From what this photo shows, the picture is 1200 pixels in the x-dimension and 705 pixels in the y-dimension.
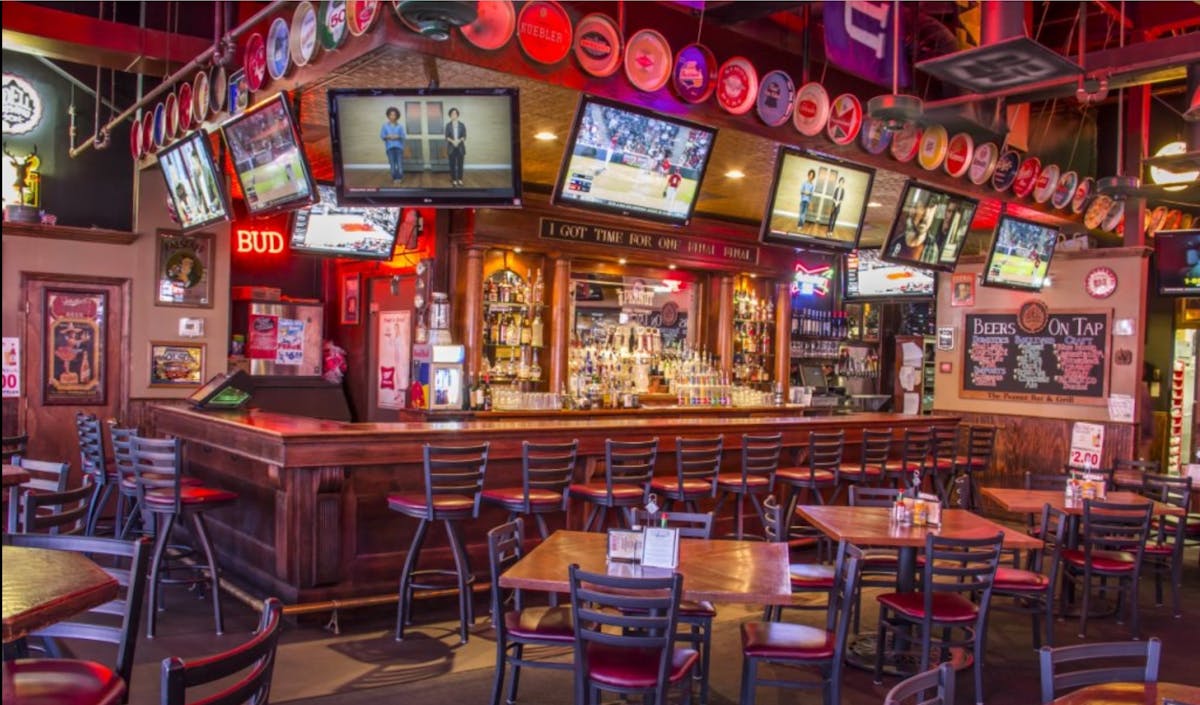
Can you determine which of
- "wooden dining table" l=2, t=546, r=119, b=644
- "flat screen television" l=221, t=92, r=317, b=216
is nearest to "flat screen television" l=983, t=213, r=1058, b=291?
"flat screen television" l=221, t=92, r=317, b=216

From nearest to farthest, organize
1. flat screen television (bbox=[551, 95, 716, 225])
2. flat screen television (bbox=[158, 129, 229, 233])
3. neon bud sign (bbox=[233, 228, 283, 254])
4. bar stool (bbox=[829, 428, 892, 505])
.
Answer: flat screen television (bbox=[551, 95, 716, 225]), flat screen television (bbox=[158, 129, 229, 233]), bar stool (bbox=[829, 428, 892, 505]), neon bud sign (bbox=[233, 228, 283, 254])

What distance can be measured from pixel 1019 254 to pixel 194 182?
766 centimetres

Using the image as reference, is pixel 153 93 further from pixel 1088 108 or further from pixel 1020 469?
pixel 1088 108

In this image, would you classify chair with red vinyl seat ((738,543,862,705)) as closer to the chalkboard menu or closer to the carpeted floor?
the carpeted floor

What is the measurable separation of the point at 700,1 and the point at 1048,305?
5.90 m

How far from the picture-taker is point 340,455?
19.3 feet

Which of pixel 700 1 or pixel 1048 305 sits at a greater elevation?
pixel 700 1

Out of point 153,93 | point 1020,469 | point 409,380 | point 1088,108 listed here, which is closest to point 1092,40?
point 1088,108

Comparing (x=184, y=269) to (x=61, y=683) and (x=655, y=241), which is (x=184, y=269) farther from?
(x=61, y=683)

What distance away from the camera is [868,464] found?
26.8ft

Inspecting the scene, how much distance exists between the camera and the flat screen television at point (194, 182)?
711cm

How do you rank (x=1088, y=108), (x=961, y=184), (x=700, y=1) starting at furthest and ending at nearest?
(x=1088, y=108) → (x=961, y=184) → (x=700, y=1)

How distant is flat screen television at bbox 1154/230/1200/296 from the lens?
10508 millimetres

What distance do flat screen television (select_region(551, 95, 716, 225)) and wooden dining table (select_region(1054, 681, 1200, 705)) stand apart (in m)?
4.31
